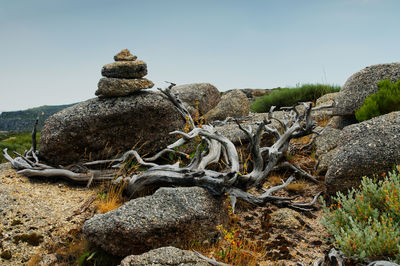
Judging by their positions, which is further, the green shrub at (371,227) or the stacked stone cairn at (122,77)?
the stacked stone cairn at (122,77)

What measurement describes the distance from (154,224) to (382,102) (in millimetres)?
7140

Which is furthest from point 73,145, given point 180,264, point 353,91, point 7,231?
point 353,91

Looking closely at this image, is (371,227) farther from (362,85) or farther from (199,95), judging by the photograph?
(199,95)

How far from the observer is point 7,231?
666 centimetres

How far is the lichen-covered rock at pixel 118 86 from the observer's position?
9258mm

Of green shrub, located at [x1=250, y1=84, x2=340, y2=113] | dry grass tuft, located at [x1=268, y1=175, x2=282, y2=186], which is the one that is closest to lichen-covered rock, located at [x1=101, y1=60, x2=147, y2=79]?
dry grass tuft, located at [x1=268, y1=175, x2=282, y2=186]

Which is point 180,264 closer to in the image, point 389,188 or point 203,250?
point 203,250

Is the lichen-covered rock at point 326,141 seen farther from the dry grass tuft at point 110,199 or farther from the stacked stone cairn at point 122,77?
the dry grass tuft at point 110,199

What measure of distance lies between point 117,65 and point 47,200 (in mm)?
3831

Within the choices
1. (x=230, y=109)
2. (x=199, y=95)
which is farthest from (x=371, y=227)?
(x=199, y=95)

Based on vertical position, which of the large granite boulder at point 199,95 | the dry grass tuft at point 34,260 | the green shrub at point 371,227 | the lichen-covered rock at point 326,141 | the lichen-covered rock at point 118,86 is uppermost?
the lichen-covered rock at point 118,86

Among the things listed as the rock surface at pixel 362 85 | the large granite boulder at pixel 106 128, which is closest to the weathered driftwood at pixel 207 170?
the large granite boulder at pixel 106 128

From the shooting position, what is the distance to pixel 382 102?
369 inches

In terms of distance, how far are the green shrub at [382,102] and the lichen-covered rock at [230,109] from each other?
5.85m
